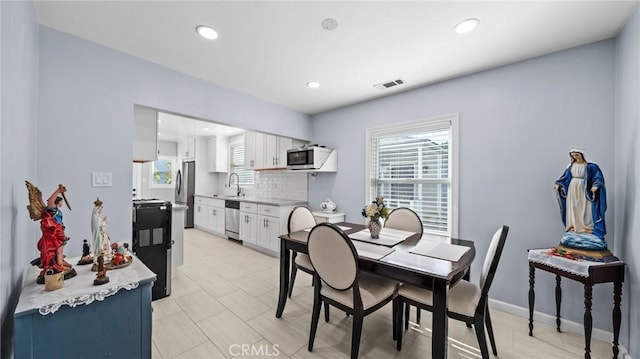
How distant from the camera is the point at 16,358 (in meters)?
1.08

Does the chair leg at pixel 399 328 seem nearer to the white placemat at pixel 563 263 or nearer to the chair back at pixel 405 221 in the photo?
the chair back at pixel 405 221

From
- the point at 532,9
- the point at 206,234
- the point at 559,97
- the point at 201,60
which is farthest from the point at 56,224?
the point at 206,234

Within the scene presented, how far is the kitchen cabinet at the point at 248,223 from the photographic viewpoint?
451 centimetres

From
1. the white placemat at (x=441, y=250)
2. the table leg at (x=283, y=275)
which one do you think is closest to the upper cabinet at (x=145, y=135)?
the table leg at (x=283, y=275)

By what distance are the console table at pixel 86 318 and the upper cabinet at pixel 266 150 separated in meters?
3.18

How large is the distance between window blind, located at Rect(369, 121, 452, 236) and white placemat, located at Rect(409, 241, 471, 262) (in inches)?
37.7

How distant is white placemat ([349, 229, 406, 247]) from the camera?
2.09m

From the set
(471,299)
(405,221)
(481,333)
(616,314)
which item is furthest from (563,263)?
(405,221)

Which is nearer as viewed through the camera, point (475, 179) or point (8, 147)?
point (8, 147)

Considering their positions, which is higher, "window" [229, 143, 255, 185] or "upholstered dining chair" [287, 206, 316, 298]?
"window" [229, 143, 255, 185]

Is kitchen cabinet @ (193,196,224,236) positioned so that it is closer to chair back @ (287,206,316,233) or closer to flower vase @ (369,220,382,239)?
chair back @ (287,206,316,233)

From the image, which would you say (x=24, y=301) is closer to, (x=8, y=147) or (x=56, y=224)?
(x=56, y=224)

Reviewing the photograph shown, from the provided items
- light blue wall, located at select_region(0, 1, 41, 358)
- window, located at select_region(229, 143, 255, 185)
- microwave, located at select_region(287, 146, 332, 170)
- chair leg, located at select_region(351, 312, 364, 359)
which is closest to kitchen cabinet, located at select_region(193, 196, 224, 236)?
window, located at select_region(229, 143, 255, 185)

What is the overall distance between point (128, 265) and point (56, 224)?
1.52 feet
